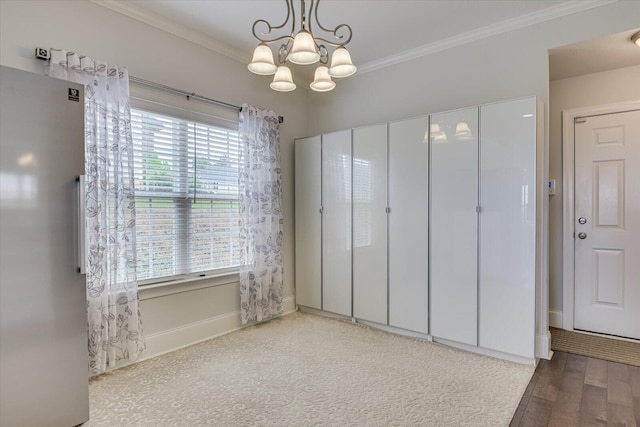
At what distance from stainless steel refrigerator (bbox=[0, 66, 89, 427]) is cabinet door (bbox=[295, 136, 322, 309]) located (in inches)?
91.7

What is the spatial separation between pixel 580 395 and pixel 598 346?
1.10 metres

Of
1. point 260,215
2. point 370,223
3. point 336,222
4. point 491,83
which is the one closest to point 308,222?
point 336,222

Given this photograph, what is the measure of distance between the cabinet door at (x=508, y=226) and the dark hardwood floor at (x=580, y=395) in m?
0.29

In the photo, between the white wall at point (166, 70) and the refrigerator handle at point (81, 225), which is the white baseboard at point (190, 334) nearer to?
the white wall at point (166, 70)

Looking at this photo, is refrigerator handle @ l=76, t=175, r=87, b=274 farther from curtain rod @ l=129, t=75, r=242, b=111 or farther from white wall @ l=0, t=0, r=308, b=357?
curtain rod @ l=129, t=75, r=242, b=111

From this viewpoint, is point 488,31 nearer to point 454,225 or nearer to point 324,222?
point 454,225

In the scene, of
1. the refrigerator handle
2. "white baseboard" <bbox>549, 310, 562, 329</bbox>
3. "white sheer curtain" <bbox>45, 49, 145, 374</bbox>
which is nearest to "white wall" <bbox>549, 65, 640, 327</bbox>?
"white baseboard" <bbox>549, 310, 562, 329</bbox>

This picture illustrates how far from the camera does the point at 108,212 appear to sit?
8.07ft

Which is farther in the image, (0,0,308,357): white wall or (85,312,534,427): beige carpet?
(0,0,308,357): white wall


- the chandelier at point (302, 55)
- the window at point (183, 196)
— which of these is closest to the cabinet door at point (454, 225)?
the chandelier at point (302, 55)

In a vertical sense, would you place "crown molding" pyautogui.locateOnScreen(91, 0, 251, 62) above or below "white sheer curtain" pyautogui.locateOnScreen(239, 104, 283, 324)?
above

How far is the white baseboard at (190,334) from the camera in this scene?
2801 millimetres

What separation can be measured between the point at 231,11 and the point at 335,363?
291cm

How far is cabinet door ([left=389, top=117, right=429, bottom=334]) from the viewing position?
3051mm
